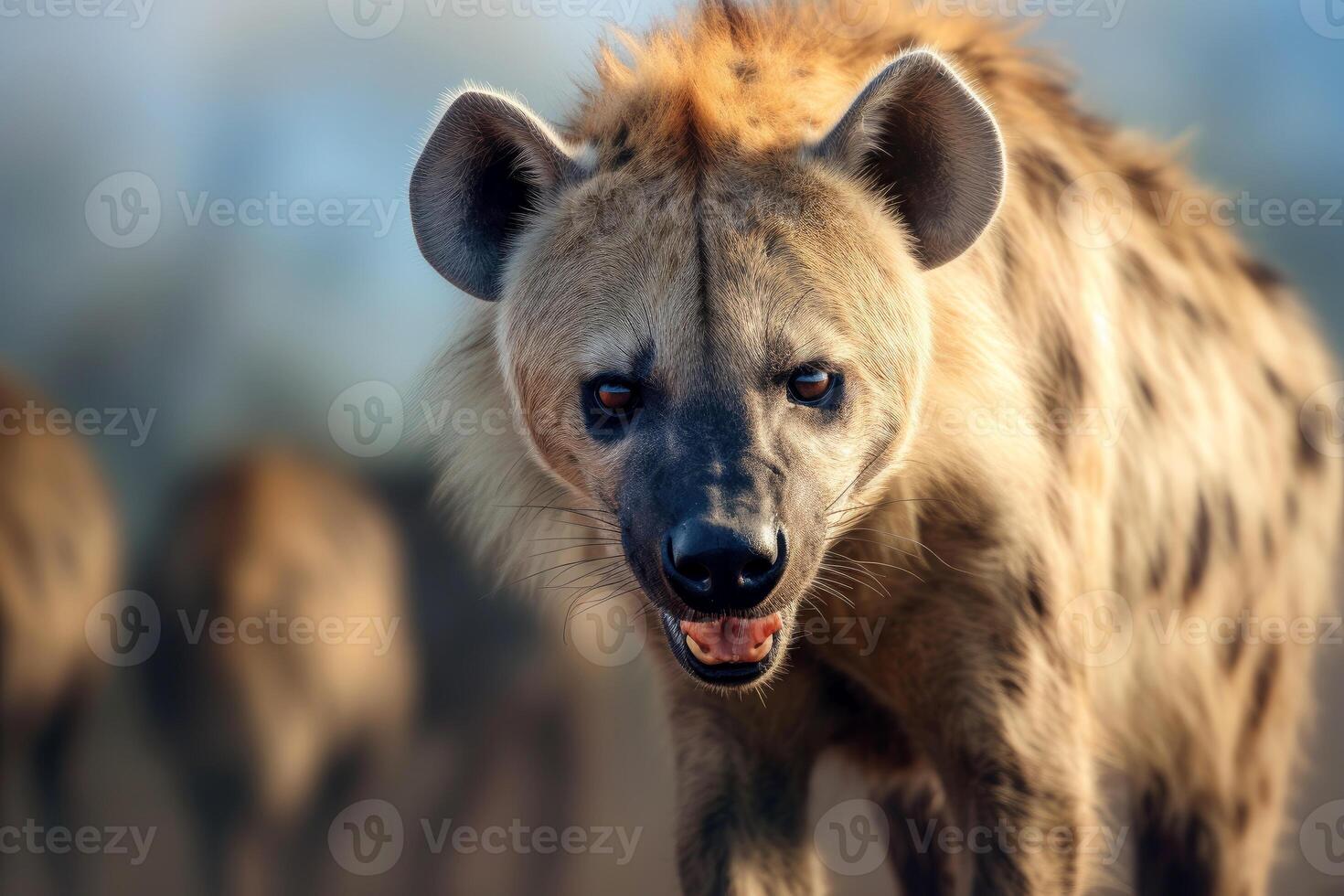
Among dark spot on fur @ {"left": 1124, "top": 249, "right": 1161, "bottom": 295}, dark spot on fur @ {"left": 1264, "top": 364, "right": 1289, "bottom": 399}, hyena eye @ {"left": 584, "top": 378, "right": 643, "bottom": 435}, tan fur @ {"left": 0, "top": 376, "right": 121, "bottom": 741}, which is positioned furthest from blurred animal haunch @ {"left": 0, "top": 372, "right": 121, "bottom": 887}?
dark spot on fur @ {"left": 1264, "top": 364, "right": 1289, "bottom": 399}

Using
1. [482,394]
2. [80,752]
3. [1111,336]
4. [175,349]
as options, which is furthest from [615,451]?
[175,349]

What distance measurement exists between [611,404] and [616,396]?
0.05 feet

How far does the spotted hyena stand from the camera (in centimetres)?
125

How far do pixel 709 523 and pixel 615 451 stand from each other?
21cm

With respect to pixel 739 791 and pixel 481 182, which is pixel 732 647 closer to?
pixel 739 791

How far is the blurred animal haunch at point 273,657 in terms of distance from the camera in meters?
2.83

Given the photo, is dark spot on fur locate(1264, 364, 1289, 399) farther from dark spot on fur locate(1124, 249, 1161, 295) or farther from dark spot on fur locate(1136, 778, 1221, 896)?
dark spot on fur locate(1136, 778, 1221, 896)

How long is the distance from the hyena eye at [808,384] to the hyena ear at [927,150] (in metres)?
0.24

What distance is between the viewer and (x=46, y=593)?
2.80m

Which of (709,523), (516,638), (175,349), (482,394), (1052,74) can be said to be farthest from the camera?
(175,349)

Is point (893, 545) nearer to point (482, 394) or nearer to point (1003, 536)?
point (1003, 536)

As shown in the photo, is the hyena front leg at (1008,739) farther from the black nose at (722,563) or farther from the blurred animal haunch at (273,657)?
the blurred animal haunch at (273,657)

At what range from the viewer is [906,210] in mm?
1408

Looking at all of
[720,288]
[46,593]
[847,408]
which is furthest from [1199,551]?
[46,593]
